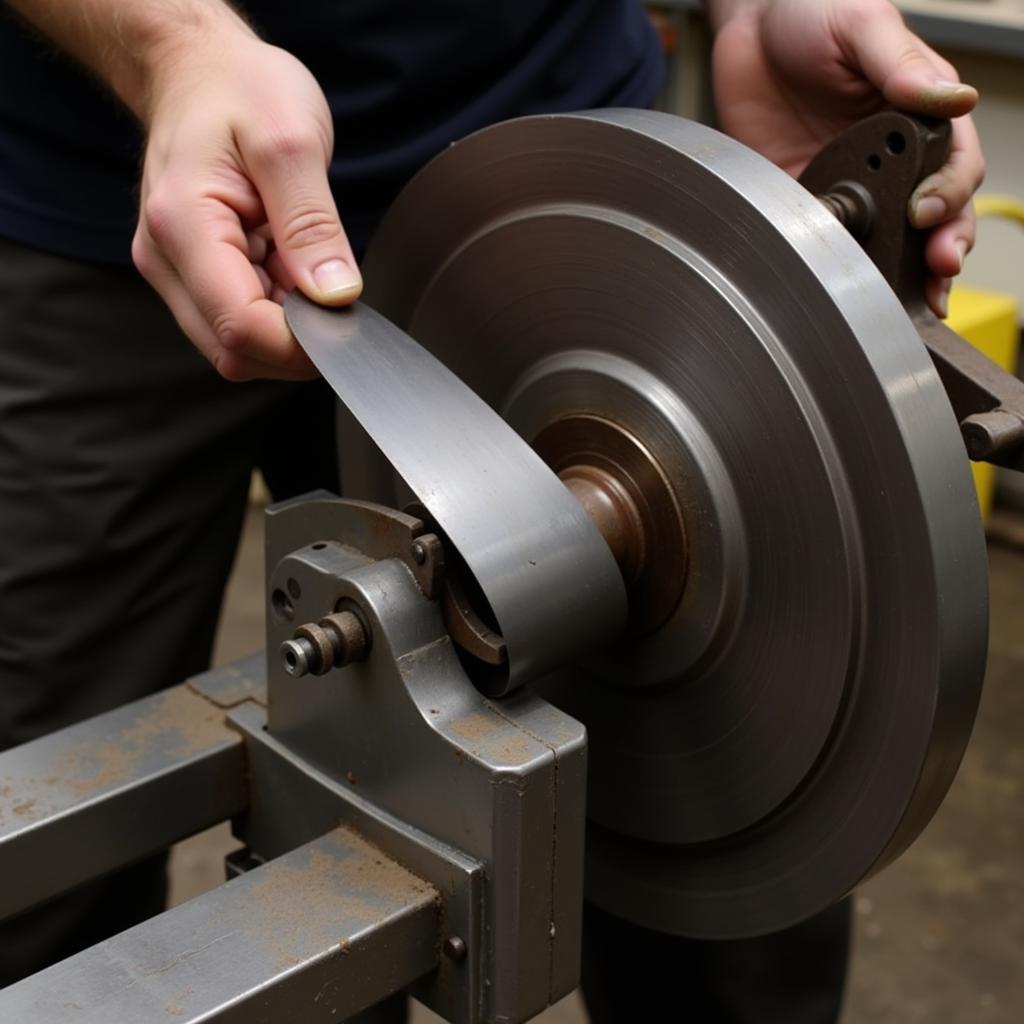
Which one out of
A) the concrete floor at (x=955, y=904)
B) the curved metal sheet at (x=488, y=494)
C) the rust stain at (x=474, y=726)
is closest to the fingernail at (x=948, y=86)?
the curved metal sheet at (x=488, y=494)

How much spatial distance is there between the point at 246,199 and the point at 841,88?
0.48m

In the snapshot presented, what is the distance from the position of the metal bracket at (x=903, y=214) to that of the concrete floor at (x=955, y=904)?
113 cm

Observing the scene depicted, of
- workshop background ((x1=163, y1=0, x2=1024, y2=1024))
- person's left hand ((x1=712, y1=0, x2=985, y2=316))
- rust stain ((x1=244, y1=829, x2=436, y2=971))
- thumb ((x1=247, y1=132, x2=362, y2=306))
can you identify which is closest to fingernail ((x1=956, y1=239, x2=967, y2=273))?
person's left hand ((x1=712, y1=0, x2=985, y2=316))

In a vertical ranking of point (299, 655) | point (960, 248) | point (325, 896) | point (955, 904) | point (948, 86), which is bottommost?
point (955, 904)

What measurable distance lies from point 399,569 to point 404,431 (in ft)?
0.23

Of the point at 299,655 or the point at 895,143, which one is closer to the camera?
the point at 299,655

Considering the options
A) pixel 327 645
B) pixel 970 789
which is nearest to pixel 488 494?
Answer: pixel 327 645

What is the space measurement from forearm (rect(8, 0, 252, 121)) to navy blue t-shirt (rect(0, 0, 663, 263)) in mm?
76

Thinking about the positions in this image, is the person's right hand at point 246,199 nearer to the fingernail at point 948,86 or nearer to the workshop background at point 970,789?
the fingernail at point 948,86

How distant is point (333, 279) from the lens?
774 millimetres

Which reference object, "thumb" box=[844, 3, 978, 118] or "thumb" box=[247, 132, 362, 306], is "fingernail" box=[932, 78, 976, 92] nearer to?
"thumb" box=[844, 3, 978, 118]

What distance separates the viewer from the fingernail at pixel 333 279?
0.77 meters

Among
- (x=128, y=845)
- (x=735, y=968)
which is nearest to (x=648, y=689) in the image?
(x=128, y=845)

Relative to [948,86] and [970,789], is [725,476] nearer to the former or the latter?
[948,86]
